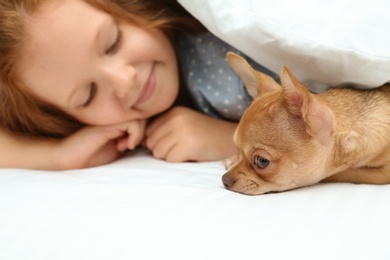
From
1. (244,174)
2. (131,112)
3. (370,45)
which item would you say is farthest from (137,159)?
(370,45)

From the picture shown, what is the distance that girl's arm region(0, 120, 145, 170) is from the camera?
151cm

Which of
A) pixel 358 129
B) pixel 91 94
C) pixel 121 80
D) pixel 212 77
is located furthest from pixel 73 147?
pixel 358 129

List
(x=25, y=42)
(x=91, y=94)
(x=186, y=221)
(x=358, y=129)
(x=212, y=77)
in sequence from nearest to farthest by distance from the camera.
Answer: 1. (x=186, y=221)
2. (x=358, y=129)
3. (x=25, y=42)
4. (x=91, y=94)
5. (x=212, y=77)

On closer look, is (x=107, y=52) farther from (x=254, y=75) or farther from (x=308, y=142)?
(x=308, y=142)

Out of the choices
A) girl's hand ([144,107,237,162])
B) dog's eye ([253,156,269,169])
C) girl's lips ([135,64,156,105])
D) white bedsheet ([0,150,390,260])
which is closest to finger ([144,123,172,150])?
girl's hand ([144,107,237,162])

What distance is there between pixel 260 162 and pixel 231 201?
0.14m

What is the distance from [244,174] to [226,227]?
0.92ft

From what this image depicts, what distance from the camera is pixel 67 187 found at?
1147 mm

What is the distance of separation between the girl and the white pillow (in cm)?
32

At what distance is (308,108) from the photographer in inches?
39.4

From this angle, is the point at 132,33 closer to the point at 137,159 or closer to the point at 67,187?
the point at 137,159

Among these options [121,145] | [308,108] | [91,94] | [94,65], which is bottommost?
[121,145]

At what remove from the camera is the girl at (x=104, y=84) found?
1.41 meters

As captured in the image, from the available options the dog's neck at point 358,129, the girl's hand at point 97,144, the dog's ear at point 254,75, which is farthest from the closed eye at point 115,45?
the dog's neck at point 358,129
